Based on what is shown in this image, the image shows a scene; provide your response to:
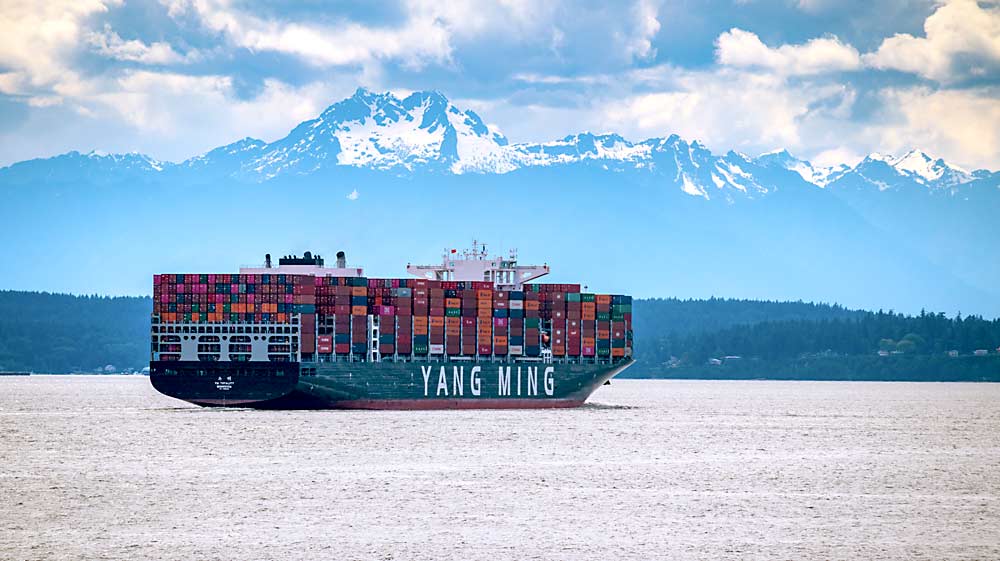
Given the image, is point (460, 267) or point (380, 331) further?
point (460, 267)

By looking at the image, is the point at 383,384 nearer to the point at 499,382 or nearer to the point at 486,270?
the point at 499,382

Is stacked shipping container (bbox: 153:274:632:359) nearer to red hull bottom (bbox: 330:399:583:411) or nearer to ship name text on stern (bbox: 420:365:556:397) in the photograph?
ship name text on stern (bbox: 420:365:556:397)

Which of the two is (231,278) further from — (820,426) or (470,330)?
(820,426)

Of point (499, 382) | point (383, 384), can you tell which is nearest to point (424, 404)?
point (383, 384)

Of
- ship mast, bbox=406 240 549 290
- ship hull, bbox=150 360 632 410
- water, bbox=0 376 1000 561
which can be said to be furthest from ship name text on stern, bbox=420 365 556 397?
ship mast, bbox=406 240 549 290

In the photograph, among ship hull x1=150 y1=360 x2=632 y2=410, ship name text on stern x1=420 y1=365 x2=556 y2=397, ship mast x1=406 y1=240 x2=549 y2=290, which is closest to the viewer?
ship hull x1=150 y1=360 x2=632 y2=410

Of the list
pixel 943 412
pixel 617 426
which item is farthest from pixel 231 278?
pixel 943 412

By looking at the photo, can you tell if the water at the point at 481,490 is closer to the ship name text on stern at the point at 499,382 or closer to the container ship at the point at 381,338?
the container ship at the point at 381,338

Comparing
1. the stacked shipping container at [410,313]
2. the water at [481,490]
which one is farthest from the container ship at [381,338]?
Answer: the water at [481,490]
